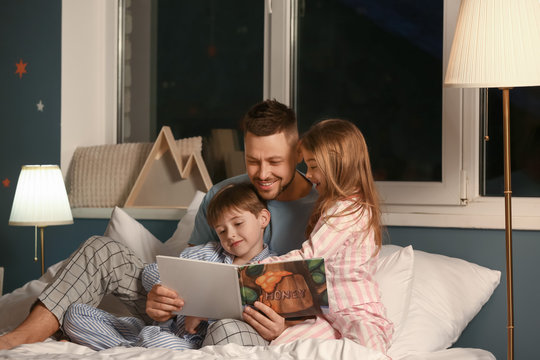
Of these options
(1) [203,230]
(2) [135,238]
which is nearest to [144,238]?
(2) [135,238]

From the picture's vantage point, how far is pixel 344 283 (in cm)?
173

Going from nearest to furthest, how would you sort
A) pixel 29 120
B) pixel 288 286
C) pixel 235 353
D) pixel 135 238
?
1. pixel 235 353
2. pixel 288 286
3. pixel 135 238
4. pixel 29 120

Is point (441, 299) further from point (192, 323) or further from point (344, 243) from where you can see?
point (192, 323)

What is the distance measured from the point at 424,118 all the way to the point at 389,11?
0.42m

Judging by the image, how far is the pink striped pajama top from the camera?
66.7 inches

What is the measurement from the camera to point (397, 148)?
98.6 inches

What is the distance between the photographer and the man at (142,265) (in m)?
1.80

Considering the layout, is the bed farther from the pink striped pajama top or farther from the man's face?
the man's face

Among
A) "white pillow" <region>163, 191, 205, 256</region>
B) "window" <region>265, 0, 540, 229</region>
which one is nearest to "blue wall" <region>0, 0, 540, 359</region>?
"white pillow" <region>163, 191, 205, 256</region>

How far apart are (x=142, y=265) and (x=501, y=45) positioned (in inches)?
46.0

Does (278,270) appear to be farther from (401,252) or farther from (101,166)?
(101,166)

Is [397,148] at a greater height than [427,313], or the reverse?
[397,148]

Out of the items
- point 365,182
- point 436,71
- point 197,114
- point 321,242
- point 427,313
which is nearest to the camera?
point 321,242

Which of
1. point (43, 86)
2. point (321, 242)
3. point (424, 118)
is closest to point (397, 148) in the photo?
point (424, 118)
